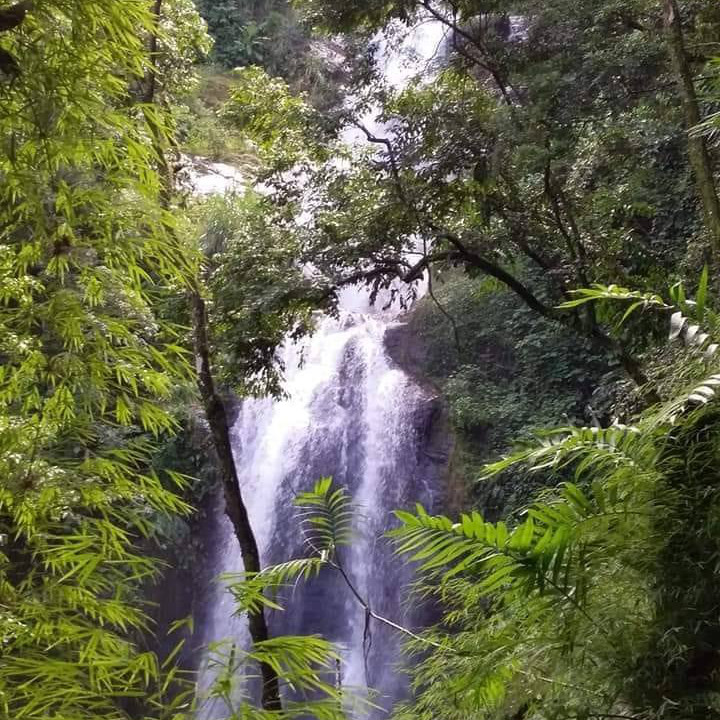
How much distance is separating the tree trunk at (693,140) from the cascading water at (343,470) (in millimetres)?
5355

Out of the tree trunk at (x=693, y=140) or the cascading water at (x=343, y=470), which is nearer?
the tree trunk at (x=693, y=140)

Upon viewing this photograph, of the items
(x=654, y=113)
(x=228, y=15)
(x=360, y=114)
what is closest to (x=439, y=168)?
(x=360, y=114)

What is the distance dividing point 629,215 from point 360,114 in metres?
2.17

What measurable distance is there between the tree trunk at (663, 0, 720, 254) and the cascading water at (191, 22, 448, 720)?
17.6ft

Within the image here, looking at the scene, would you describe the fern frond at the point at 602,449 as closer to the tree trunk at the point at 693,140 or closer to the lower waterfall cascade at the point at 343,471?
the tree trunk at the point at 693,140

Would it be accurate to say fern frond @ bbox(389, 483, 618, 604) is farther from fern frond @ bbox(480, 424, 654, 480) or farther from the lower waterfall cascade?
the lower waterfall cascade

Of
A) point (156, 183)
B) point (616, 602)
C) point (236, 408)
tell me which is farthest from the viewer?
point (236, 408)

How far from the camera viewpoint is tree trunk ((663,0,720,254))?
8.87 ft

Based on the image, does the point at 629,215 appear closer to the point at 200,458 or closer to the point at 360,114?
the point at 360,114

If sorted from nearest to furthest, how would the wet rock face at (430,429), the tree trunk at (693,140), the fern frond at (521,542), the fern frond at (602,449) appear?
the fern frond at (521,542) < the fern frond at (602,449) < the tree trunk at (693,140) < the wet rock face at (430,429)

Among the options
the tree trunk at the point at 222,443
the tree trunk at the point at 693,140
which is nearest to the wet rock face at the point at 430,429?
the tree trunk at the point at 222,443

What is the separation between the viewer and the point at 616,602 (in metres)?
1.31

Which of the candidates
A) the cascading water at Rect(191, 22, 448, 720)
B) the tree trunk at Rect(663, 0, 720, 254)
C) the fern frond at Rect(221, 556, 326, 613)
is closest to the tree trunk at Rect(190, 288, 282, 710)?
the tree trunk at Rect(663, 0, 720, 254)

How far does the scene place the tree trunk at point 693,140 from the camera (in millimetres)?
2703
